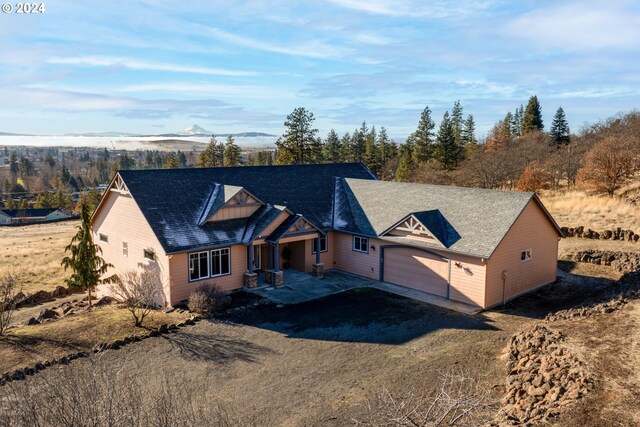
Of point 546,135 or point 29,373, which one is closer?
point 29,373

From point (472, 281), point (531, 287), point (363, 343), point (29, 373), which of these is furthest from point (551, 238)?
point (29, 373)

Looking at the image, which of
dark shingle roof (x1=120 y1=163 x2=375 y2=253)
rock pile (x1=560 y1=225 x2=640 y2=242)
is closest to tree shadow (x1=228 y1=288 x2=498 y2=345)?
dark shingle roof (x1=120 y1=163 x2=375 y2=253)

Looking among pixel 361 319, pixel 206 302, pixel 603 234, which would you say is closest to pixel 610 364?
pixel 361 319

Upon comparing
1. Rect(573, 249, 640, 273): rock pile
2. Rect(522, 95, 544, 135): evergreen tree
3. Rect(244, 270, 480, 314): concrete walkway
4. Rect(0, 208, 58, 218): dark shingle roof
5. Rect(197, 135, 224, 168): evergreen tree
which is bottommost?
Rect(0, 208, 58, 218): dark shingle roof

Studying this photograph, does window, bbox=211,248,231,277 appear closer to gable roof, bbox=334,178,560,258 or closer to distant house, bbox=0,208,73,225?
gable roof, bbox=334,178,560,258

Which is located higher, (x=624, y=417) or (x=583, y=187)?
(x=583, y=187)

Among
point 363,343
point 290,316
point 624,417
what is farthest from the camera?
point 290,316

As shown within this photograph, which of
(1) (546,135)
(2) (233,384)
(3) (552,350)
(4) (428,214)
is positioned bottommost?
(2) (233,384)

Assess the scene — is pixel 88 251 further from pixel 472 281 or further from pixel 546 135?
pixel 546 135
